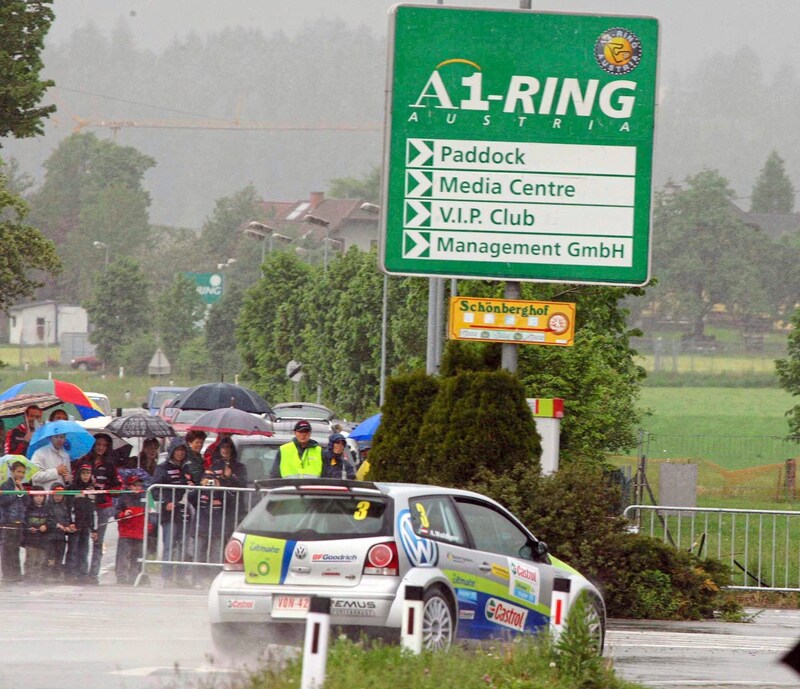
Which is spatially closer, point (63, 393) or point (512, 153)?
point (512, 153)

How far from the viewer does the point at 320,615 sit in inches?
300

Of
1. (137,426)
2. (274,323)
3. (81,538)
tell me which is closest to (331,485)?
(81,538)

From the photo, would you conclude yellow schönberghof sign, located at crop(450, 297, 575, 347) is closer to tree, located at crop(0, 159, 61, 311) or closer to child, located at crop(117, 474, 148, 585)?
child, located at crop(117, 474, 148, 585)

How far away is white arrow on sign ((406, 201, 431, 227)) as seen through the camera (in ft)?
60.3

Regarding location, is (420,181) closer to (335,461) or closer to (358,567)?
(335,461)

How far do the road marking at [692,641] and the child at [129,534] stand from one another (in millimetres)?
5554

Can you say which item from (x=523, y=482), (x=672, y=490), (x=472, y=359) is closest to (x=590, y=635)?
(x=523, y=482)

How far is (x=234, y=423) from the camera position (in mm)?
26391

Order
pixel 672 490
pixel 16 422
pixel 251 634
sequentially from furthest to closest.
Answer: pixel 672 490
pixel 16 422
pixel 251 634

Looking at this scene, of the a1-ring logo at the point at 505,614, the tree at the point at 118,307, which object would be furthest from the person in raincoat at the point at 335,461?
the tree at the point at 118,307

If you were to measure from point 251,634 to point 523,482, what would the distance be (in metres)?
5.79

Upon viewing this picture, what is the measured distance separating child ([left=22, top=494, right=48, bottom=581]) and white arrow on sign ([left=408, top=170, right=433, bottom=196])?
5213 millimetres

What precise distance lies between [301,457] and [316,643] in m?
10.4

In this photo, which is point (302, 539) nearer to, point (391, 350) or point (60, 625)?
point (60, 625)
